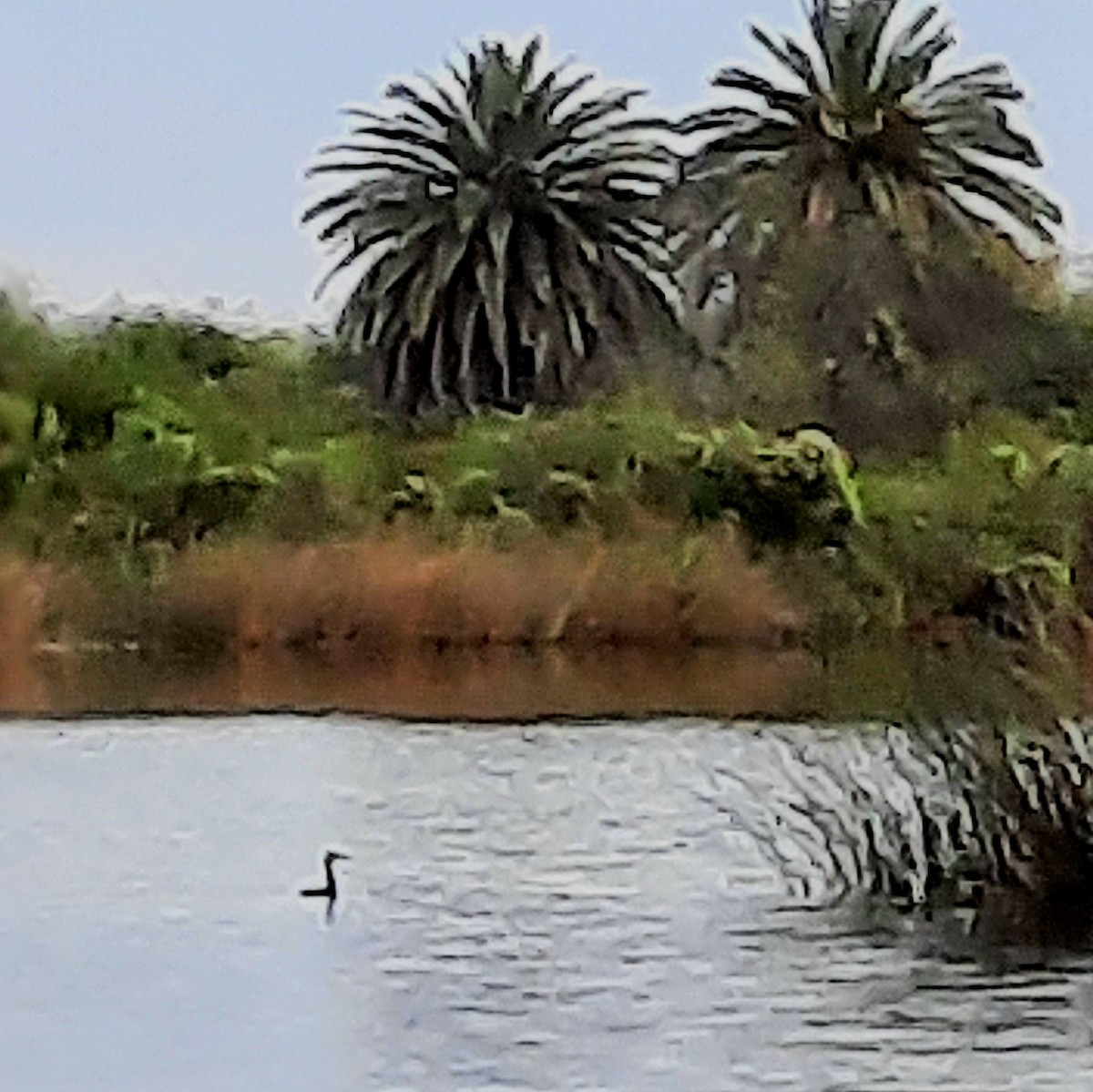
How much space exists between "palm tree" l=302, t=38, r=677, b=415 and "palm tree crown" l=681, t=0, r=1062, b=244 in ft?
1.10

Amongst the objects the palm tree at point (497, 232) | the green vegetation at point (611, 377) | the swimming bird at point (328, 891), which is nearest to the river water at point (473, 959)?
the swimming bird at point (328, 891)

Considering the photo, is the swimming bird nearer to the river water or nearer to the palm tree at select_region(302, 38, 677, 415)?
the river water

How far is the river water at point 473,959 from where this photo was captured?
11.6ft

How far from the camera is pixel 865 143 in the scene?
1016 cm

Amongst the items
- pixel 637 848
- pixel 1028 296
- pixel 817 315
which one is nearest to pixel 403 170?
pixel 817 315

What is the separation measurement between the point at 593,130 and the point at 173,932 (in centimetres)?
602

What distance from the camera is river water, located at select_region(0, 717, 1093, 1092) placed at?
139 inches

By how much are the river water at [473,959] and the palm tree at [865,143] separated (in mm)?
4372

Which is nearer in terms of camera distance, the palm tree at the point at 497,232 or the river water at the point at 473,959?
the river water at the point at 473,959

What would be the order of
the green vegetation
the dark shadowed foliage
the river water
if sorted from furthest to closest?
the dark shadowed foliage → the green vegetation → the river water

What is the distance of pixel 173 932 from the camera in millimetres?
4355

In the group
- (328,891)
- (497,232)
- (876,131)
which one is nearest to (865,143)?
(876,131)

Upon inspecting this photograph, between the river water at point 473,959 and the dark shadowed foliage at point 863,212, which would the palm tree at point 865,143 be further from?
the river water at point 473,959

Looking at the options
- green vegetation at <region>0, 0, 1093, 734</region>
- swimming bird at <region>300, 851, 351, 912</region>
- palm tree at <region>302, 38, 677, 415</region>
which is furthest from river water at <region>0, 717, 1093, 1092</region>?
palm tree at <region>302, 38, 677, 415</region>
